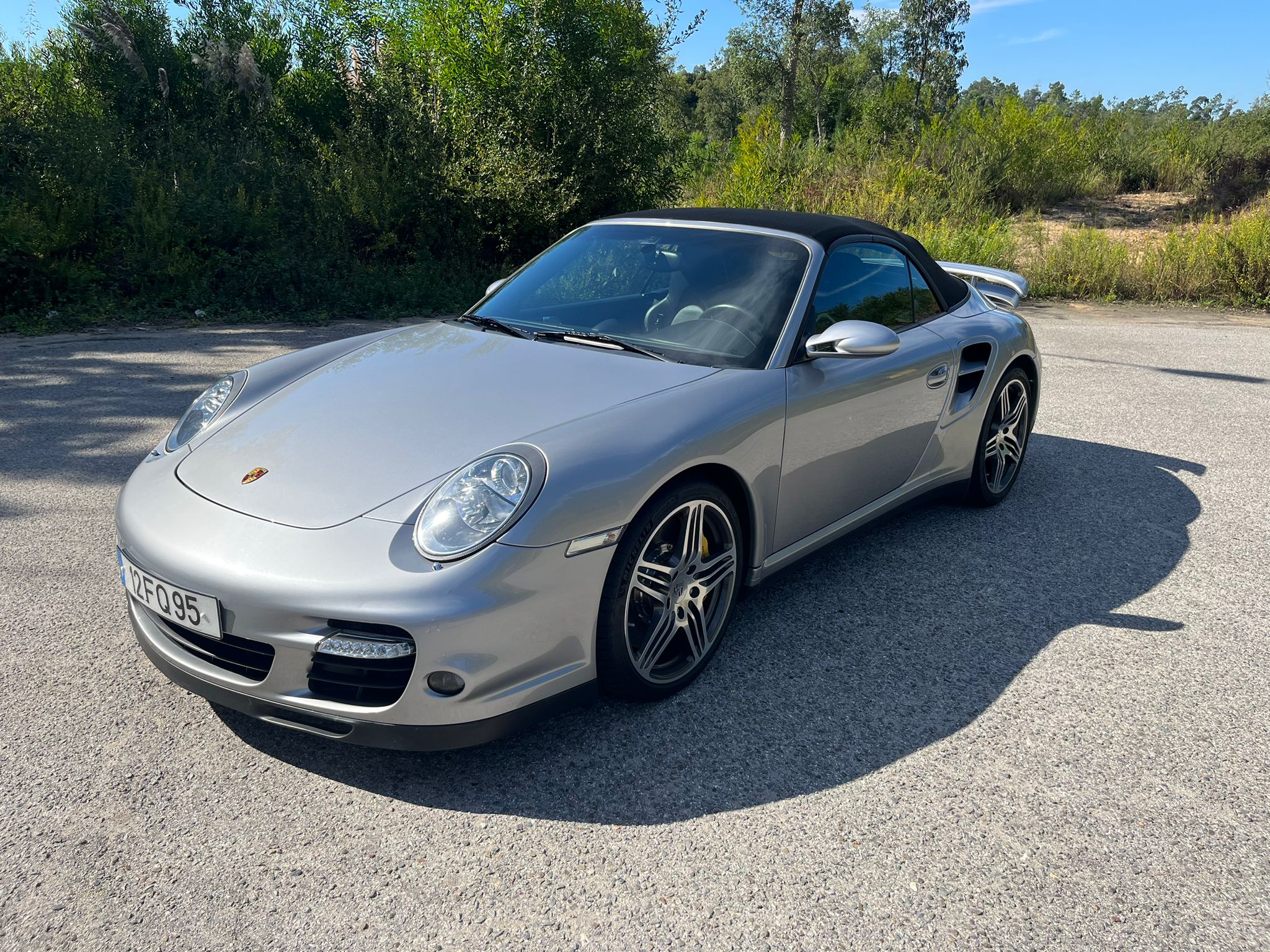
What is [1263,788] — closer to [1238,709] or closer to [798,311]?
[1238,709]

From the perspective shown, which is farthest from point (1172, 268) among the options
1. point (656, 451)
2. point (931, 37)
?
point (931, 37)

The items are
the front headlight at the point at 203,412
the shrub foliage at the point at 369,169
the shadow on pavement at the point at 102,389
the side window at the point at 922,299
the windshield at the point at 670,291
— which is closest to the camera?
the front headlight at the point at 203,412

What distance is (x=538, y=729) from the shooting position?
275cm

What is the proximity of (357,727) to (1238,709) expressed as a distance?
8.86 feet

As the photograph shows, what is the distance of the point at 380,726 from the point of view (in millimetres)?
2295

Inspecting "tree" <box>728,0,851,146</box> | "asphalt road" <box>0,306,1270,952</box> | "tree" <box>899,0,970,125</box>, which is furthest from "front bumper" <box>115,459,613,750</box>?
"tree" <box>899,0,970,125</box>

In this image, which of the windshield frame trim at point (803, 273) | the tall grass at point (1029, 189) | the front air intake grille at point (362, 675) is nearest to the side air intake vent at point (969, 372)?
the windshield frame trim at point (803, 273)

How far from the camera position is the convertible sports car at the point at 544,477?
7.54ft

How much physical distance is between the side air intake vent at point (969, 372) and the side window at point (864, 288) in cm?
37

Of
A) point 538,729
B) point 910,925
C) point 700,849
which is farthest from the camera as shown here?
point 538,729

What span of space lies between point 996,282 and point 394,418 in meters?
4.02

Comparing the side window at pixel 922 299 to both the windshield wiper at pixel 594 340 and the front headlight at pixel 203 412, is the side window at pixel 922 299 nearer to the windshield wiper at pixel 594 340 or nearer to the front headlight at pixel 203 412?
the windshield wiper at pixel 594 340

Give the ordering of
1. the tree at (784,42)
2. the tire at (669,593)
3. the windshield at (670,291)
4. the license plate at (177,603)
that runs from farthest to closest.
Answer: the tree at (784,42)
the windshield at (670,291)
the tire at (669,593)
the license plate at (177,603)

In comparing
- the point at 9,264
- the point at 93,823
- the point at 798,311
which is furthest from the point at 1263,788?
the point at 9,264
